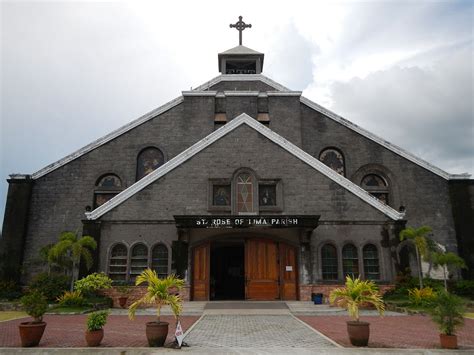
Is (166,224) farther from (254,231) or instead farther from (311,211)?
(311,211)

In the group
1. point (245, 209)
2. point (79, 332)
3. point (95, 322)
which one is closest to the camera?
point (95, 322)

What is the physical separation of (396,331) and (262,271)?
883 centimetres

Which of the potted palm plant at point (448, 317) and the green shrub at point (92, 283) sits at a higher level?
the green shrub at point (92, 283)

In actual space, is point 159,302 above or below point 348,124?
below

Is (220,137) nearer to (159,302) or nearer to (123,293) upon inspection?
(123,293)

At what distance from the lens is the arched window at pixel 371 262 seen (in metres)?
19.8

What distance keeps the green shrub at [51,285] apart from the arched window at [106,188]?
A: 6103 millimetres

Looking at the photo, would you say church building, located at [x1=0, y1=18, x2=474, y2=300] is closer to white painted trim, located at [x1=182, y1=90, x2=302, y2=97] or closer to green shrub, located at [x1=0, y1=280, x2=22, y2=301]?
green shrub, located at [x1=0, y1=280, x2=22, y2=301]

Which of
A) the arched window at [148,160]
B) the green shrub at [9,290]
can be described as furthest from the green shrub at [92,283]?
the arched window at [148,160]

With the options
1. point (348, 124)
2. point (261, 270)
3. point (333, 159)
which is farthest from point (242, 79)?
point (261, 270)

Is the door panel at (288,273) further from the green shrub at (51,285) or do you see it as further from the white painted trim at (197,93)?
the white painted trim at (197,93)

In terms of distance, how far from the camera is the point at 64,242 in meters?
18.0

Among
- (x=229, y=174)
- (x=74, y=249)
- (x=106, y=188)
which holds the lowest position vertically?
(x=74, y=249)

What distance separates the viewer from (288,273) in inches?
787
